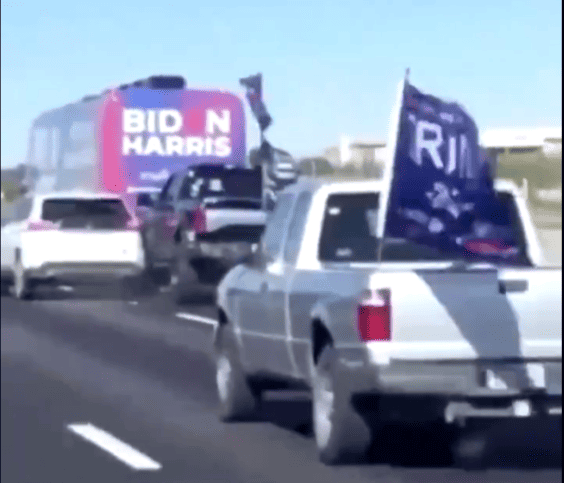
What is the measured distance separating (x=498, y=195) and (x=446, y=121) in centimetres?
Answer: 152

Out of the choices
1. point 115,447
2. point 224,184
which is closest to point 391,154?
point 115,447

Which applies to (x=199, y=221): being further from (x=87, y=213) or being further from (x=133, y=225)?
(x=87, y=213)

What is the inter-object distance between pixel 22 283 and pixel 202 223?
11.8 feet

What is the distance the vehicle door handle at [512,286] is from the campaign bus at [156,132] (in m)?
24.8

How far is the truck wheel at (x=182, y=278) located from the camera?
27047mm

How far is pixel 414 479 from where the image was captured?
33.2 feet

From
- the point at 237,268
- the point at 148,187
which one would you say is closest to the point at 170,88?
the point at 148,187

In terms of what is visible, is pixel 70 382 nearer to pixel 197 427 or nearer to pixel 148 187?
pixel 197 427

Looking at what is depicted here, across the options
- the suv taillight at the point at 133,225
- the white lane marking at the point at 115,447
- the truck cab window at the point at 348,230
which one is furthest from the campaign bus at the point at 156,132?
the truck cab window at the point at 348,230

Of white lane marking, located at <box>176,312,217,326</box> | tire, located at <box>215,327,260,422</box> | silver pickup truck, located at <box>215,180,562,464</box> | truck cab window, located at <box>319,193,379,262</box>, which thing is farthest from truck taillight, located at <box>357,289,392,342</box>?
white lane marking, located at <box>176,312,217,326</box>

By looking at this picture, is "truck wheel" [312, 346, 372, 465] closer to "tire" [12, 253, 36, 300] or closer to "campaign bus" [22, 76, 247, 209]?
"tire" [12, 253, 36, 300]

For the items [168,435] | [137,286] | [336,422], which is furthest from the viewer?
[137,286]

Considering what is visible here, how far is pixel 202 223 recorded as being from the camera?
27109 millimetres

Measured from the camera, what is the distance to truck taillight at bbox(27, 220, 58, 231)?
28.9 metres
